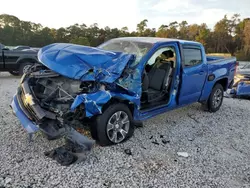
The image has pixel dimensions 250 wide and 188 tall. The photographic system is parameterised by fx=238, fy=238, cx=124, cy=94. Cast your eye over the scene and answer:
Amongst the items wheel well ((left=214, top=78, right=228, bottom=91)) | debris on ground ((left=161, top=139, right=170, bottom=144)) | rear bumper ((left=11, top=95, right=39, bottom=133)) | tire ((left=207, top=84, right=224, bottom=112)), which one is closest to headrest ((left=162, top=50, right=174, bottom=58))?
tire ((left=207, top=84, right=224, bottom=112))

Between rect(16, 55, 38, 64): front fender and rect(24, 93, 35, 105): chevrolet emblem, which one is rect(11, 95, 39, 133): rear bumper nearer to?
rect(24, 93, 35, 105): chevrolet emblem

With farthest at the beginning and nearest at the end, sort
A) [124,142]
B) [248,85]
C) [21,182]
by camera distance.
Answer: [248,85] → [124,142] → [21,182]

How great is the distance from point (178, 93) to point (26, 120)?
9.49 feet

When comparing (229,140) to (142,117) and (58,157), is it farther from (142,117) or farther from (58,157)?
(58,157)

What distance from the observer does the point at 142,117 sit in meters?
4.19

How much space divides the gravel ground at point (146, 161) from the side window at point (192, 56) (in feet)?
4.45

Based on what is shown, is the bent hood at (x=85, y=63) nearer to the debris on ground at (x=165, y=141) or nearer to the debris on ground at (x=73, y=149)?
the debris on ground at (x=73, y=149)

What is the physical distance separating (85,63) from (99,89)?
47cm

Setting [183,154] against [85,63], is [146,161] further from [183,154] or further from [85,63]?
[85,63]

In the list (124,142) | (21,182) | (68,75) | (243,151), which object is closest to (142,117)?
(124,142)

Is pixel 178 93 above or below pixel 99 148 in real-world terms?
above

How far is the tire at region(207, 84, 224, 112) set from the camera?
6.03 m

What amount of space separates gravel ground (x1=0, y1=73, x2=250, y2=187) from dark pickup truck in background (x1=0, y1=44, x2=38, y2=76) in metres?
5.21

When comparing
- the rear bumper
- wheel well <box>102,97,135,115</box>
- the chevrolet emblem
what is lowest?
the rear bumper
